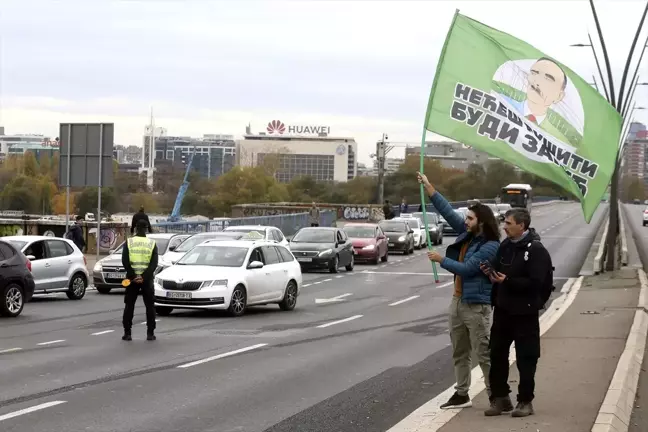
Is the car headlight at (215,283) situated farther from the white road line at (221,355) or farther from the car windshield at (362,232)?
the car windshield at (362,232)

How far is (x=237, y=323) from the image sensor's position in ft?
65.8

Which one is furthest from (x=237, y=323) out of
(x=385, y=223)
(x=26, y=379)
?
(x=385, y=223)

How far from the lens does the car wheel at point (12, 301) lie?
2028cm

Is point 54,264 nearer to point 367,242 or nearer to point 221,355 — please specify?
point 221,355

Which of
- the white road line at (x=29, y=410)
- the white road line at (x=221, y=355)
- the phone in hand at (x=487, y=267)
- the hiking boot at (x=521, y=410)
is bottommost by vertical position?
the white road line at (x=221, y=355)

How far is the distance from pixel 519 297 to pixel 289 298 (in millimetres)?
14405

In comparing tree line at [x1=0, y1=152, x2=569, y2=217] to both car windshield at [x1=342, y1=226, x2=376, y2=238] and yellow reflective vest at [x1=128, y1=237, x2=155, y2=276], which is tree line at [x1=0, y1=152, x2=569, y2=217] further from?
yellow reflective vest at [x1=128, y1=237, x2=155, y2=276]

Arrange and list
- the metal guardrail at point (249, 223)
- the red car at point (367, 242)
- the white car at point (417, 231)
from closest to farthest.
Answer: the red car at point (367, 242) → the metal guardrail at point (249, 223) → the white car at point (417, 231)

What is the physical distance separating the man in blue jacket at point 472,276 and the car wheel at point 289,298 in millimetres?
13321

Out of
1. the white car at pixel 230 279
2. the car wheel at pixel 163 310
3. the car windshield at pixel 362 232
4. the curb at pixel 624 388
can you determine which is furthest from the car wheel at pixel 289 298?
the car windshield at pixel 362 232

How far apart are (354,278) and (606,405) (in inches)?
975

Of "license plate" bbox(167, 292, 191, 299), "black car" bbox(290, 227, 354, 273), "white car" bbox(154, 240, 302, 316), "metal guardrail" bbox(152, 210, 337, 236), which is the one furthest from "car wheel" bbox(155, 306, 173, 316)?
"metal guardrail" bbox(152, 210, 337, 236)

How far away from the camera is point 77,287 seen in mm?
25312

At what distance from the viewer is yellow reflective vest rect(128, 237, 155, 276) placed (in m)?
16.9
